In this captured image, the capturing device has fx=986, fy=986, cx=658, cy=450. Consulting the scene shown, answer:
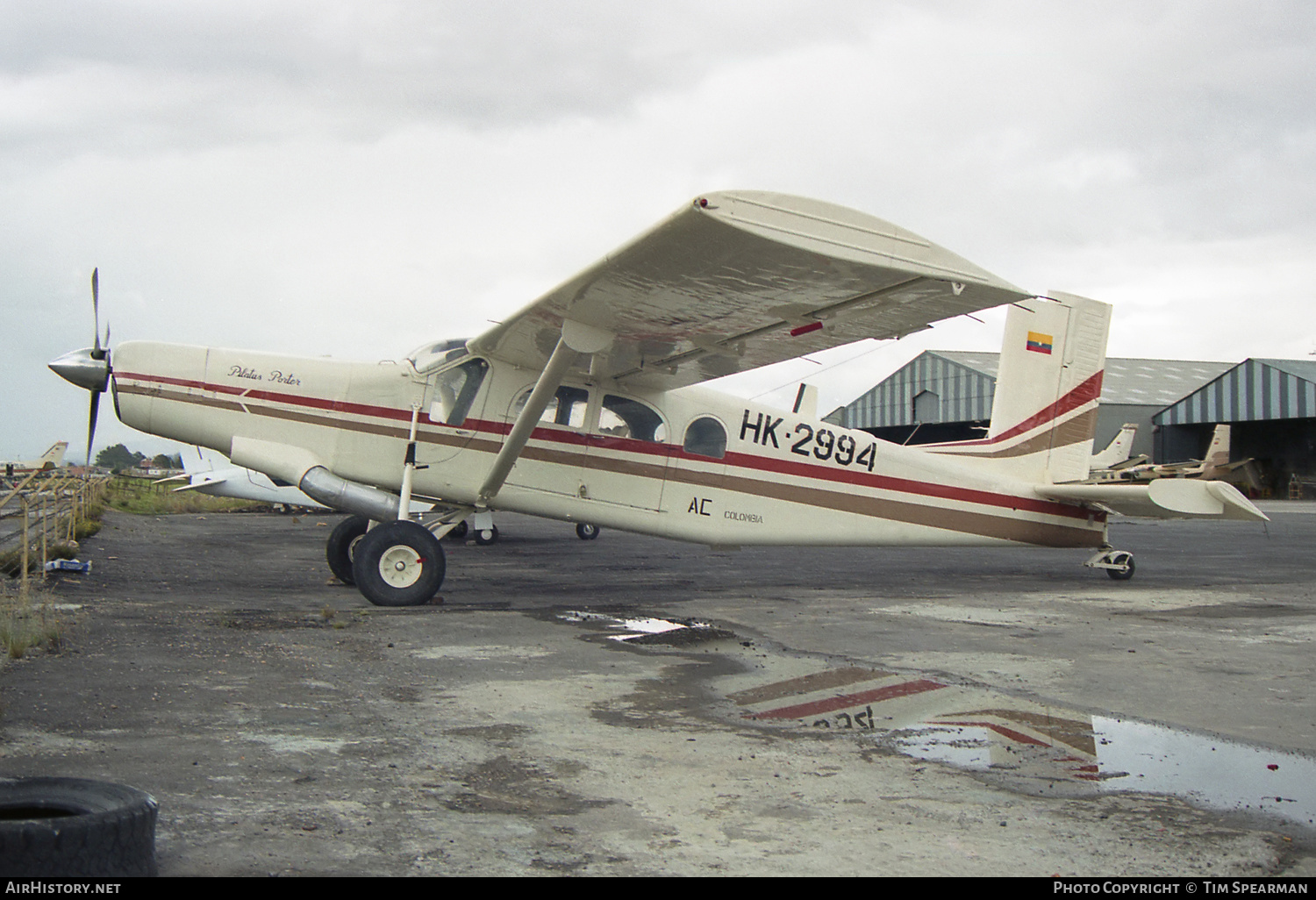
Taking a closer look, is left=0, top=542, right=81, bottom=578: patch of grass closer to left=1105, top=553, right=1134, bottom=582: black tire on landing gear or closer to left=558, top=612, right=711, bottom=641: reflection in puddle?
left=558, top=612, right=711, bottom=641: reflection in puddle

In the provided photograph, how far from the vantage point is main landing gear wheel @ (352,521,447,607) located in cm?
875

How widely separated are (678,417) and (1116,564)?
6144 mm

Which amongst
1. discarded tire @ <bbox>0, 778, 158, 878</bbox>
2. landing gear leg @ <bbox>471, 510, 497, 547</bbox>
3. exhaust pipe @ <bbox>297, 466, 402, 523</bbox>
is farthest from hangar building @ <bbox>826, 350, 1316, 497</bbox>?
discarded tire @ <bbox>0, 778, 158, 878</bbox>

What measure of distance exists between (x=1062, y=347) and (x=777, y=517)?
472cm

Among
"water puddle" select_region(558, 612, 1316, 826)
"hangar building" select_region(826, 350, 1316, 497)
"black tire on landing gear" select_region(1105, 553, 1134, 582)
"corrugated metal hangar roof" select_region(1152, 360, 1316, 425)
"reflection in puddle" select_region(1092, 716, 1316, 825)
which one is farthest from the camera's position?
"hangar building" select_region(826, 350, 1316, 497)

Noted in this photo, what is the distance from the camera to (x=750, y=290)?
725 cm

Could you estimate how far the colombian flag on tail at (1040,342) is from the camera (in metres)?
12.6

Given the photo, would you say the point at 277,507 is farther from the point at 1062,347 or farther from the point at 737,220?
the point at 737,220

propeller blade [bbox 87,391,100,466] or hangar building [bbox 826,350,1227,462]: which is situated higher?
hangar building [bbox 826,350,1227,462]

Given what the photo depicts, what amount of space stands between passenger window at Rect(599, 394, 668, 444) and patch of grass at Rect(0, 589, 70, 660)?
203 inches

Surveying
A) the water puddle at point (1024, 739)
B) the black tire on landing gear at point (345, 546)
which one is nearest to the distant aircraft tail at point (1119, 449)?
the black tire on landing gear at point (345, 546)

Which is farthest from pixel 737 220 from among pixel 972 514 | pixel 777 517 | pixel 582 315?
pixel 972 514

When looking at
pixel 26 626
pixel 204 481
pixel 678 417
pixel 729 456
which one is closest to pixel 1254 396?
pixel 729 456

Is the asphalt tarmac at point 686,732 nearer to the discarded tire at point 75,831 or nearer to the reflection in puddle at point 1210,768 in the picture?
the reflection in puddle at point 1210,768
